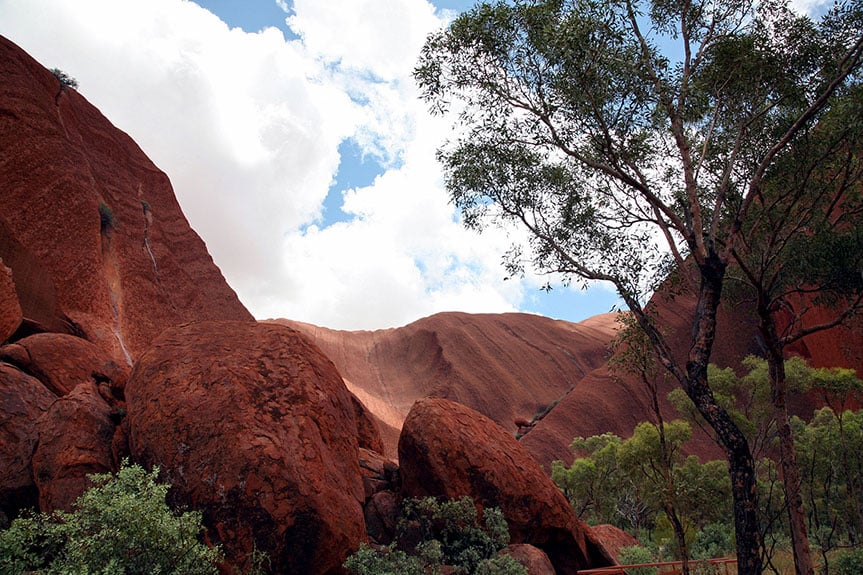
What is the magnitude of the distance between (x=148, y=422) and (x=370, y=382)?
204ft

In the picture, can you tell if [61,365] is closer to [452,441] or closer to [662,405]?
[452,441]

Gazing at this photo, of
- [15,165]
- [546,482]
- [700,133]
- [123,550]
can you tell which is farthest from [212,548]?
[15,165]

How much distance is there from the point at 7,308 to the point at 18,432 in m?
3.95

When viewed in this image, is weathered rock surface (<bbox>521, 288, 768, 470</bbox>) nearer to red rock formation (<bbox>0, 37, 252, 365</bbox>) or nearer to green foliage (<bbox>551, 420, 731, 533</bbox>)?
green foliage (<bbox>551, 420, 731, 533</bbox>)

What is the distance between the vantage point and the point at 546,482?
11.4 m

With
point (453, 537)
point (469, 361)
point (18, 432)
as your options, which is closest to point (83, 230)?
point (18, 432)

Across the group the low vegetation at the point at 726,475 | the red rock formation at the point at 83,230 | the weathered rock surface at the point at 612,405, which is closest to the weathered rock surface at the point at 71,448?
the red rock formation at the point at 83,230

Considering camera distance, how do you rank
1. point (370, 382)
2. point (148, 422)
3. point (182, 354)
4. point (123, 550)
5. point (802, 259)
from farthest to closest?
point (370, 382), point (802, 259), point (182, 354), point (148, 422), point (123, 550)

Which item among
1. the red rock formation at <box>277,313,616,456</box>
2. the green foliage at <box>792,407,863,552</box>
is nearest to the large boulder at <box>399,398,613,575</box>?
the green foliage at <box>792,407,863,552</box>

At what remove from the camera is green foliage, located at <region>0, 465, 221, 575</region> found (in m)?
6.04

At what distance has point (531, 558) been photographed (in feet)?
31.5

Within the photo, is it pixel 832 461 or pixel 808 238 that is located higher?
pixel 808 238

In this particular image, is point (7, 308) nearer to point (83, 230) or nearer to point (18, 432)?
point (18, 432)

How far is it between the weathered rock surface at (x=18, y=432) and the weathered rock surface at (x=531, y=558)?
287 inches
